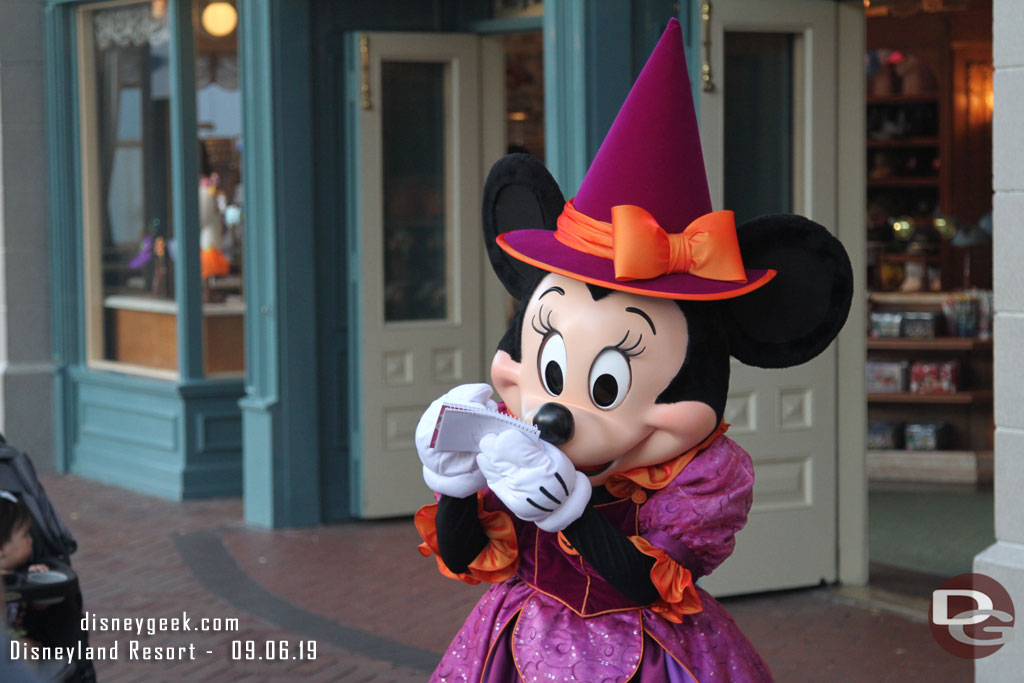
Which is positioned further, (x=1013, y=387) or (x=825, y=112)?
(x=825, y=112)

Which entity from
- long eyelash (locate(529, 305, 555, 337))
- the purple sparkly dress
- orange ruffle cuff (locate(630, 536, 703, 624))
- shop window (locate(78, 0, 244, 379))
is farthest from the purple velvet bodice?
shop window (locate(78, 0, 244, 379))

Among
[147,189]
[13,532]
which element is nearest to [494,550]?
[13,532]

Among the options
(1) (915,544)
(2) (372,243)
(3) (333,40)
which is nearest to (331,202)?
(2) (372,243)

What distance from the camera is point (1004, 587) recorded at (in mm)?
3844

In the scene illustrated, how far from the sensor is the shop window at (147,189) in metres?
8.00

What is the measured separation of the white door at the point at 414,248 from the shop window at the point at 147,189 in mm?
1409

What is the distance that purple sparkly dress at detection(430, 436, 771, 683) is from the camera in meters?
2.68

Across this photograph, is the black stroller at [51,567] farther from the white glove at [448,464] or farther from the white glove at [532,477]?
the white glove at [532,477]

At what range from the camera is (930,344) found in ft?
26.7

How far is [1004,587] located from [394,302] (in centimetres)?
390

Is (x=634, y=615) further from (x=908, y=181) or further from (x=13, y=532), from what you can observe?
(x=908, y=181)

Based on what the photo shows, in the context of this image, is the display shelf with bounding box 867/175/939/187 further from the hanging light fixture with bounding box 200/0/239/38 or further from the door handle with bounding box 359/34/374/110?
the hanging light fixture with bounding box 200/0/239/38

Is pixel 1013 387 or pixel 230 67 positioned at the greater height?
pixel 230 67

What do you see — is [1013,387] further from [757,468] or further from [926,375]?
[926,375]
